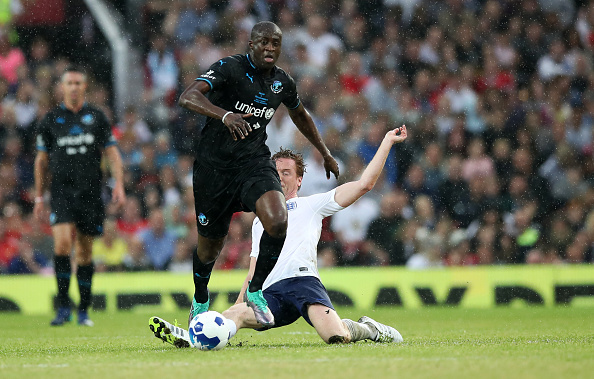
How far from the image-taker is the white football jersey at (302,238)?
6.88 metres

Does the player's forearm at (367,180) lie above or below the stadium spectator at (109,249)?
above

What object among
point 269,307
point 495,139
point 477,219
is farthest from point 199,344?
point 495,139

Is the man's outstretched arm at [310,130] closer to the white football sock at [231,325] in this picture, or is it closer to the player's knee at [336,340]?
the player's knee at [336,340]

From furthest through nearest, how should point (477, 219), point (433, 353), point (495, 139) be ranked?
point (495, 139) < point (477, 219) < point (433, 353)

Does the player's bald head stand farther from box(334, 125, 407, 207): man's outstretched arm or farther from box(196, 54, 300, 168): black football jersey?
box(334, 125, 407, 207): man's outstretched arm

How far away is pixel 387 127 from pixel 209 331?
29.2ft

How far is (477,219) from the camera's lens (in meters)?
13.2

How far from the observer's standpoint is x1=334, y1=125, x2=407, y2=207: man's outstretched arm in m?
6.63

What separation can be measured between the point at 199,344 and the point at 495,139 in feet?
30.3

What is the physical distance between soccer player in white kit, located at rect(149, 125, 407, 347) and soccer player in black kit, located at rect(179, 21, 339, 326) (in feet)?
1.31

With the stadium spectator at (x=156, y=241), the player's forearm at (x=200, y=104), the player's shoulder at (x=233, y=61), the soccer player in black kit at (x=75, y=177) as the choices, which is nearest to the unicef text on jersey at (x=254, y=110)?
the player's shoulder at (x=233, y=61)

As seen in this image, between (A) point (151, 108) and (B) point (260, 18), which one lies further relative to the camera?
(B) point (260, 18)

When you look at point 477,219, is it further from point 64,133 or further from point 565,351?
point 565,351

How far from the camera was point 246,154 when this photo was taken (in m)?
6.64
